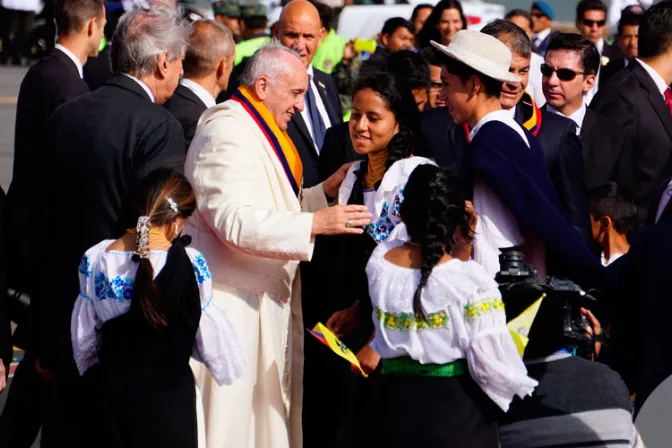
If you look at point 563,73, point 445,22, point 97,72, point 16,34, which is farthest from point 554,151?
point 16,34

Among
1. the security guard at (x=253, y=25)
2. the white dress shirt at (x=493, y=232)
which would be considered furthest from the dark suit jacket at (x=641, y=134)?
the security guard at (x=253, y=25)

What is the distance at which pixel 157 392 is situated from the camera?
4.24 meters

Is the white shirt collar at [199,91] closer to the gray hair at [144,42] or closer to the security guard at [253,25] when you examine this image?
the gray hair at [144,42]

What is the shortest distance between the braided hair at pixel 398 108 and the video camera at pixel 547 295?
0.94m

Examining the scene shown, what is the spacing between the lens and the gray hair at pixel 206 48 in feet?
20.8

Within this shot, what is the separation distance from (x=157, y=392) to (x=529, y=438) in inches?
48.3

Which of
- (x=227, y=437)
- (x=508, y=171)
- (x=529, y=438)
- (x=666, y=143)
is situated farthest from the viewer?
(x=666, y=143)

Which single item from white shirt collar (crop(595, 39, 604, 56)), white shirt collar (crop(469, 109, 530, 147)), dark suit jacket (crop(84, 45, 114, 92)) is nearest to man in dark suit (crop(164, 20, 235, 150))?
dark suit jacket (crop(84, 45, 114, 92))

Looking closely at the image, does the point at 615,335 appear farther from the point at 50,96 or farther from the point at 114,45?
the point at 50,96

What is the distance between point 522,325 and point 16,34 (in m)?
18.1

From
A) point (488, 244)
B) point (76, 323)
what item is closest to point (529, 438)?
point (488, 244)

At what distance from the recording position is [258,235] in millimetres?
4816

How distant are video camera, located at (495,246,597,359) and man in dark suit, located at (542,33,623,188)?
2485 mm

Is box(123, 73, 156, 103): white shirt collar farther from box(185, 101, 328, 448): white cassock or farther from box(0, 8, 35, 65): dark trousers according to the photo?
box(0, 8, 35, 65): dark trousers
